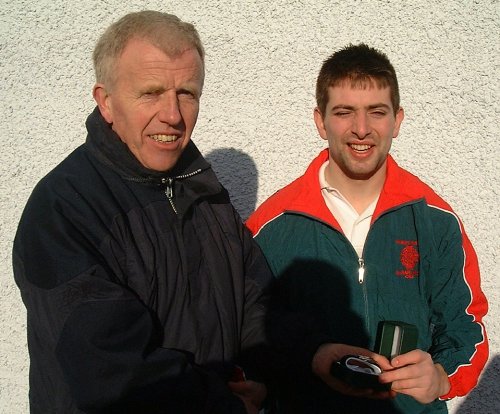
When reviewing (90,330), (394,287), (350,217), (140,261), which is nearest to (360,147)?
(350,217)

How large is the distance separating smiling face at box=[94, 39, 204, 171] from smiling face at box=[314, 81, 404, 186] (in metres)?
0.72

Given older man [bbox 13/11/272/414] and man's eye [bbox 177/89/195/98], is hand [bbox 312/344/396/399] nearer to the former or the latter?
older man [bbox 13/11/272/414]

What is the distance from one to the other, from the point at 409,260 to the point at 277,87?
1.36m

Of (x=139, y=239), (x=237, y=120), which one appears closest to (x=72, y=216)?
(x=139, y=239)

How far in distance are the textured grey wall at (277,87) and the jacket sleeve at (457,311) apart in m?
0.99

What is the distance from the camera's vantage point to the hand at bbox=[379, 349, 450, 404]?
4.64 ft

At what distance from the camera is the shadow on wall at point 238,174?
107 inches

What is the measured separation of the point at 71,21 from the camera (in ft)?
8.57

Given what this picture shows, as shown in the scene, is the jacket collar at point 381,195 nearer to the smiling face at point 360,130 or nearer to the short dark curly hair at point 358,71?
the smiling face at point 360,130

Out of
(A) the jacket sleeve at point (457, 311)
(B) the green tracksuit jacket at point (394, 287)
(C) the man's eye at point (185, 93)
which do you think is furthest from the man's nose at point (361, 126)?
(C) the man's eye at point (185, 93)

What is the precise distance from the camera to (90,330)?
1.04m

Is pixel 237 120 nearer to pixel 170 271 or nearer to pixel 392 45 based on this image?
pixel 392 45

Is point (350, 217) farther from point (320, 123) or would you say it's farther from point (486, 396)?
point (486, 396)

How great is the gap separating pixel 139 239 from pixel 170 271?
127mm
